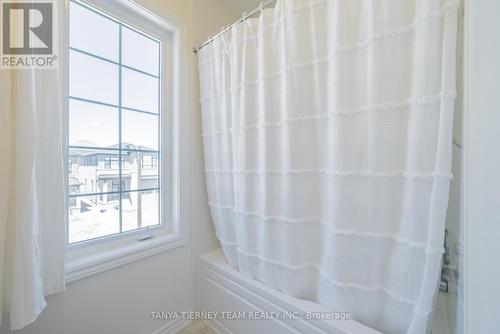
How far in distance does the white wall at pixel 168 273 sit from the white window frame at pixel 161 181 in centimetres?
5

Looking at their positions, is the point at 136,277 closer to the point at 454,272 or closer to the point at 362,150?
the point at 362,150

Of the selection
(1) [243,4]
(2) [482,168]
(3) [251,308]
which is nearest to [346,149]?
(2) [482,168]

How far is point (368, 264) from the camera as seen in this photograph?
2.97 feet

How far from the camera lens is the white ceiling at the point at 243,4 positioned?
169cm

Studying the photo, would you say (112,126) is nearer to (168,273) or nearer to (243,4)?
(168,273)

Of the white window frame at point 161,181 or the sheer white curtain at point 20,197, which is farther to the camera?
the white window frame at point 161,181

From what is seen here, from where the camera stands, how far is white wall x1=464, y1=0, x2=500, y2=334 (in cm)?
50

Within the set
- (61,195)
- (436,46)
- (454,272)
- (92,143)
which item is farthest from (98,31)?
(454,272)

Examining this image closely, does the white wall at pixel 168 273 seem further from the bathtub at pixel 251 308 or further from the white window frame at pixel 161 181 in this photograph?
the bathtub at pixel 251 308

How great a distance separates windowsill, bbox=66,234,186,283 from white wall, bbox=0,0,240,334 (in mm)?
39

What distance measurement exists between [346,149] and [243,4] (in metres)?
1.53

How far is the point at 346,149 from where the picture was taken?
0.92 m

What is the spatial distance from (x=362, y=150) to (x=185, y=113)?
45.5 inches

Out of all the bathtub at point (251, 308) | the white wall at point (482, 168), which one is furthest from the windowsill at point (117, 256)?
the white wall at point (482, 168)
